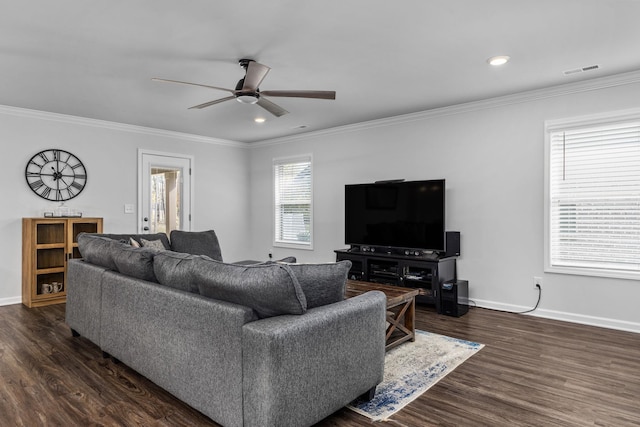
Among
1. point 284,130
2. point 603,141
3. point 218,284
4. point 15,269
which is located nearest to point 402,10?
point 218,284

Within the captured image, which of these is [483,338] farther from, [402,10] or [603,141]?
[402,10]

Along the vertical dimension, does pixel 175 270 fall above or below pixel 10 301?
above

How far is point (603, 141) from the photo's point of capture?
390 cm

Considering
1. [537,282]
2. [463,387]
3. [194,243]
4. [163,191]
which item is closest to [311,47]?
[463,387]

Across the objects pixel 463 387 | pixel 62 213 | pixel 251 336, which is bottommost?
pixel 463 387

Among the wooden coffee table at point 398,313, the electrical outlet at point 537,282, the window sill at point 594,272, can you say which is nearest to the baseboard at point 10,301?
the wooden coffee table at point 398,313

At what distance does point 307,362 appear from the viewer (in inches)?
74.9

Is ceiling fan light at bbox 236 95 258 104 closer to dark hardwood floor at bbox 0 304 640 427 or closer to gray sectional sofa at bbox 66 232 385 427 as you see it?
gray sectional sofa at bbox 66 232 385 427

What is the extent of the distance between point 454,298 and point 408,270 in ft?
2.36

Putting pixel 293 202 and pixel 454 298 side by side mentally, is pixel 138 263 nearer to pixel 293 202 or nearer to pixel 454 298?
pixel 454 298

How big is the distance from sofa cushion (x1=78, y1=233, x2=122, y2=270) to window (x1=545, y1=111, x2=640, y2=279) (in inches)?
167

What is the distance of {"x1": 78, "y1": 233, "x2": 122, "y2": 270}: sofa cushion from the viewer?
3.07 metres

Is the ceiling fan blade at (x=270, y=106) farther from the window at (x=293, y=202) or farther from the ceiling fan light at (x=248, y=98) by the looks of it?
the window at (x=293, y=202)

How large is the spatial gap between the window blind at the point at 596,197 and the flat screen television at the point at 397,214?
1.21 meters
